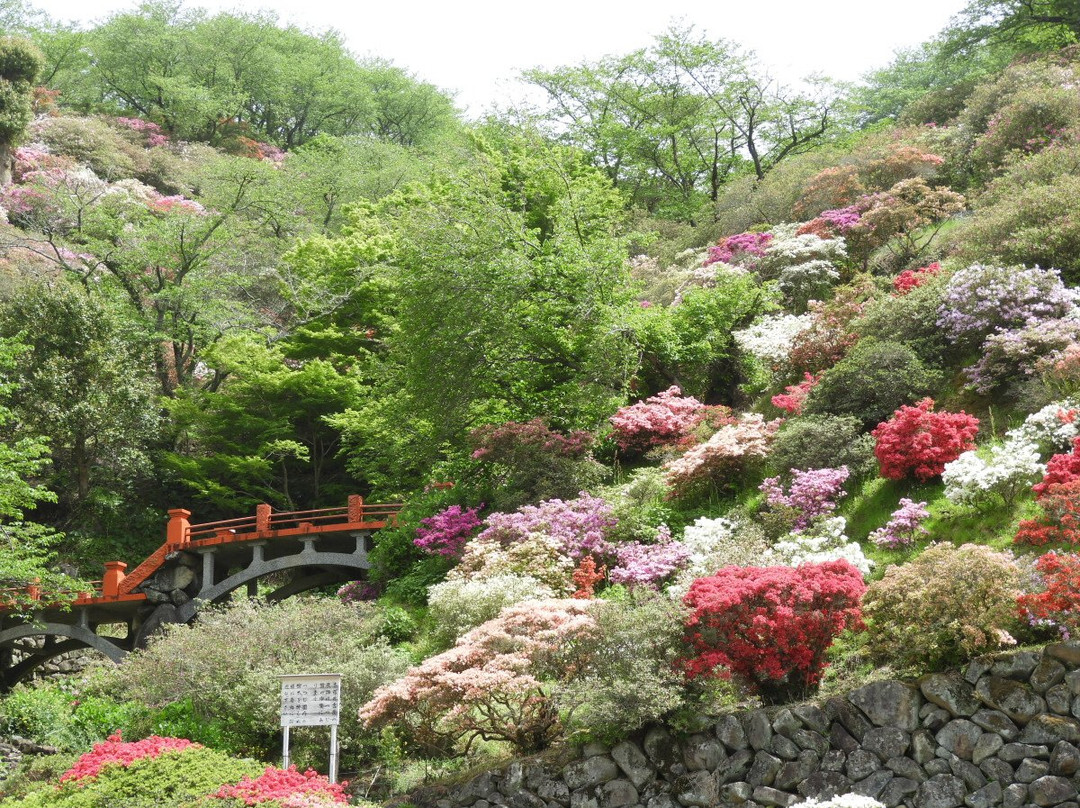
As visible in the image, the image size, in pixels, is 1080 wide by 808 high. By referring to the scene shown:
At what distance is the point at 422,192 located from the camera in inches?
1307

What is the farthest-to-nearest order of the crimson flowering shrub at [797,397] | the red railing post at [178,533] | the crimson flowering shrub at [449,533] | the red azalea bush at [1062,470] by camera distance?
the red railing post at [178,533] → the crimson flowering shrub at [449,533] → the crimson flowering shrub at [797,397] → the red azalea bush at [1062,470]

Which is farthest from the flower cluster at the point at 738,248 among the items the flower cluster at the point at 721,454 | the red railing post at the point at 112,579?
the red railing post at the point at 112,579

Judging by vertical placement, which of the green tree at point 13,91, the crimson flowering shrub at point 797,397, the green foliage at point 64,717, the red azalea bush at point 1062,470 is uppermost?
the green tree at point 13,91

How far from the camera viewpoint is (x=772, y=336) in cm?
2078

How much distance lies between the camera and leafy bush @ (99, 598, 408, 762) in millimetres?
13578

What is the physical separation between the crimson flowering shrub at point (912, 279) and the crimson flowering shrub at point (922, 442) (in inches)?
200

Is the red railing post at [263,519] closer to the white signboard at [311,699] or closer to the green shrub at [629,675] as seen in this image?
the white signboard at [311,699]

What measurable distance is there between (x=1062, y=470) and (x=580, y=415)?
35.6 ft

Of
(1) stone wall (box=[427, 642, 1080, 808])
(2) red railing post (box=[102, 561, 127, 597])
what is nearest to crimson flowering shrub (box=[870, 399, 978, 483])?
(1) stone wall (box=[427, 642, 1080, 808])

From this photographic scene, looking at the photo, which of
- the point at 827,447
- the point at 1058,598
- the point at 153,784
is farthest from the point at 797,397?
the point at 153,784

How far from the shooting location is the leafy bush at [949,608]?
31.1 ft

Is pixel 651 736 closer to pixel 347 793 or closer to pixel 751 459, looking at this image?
pixel 347 793

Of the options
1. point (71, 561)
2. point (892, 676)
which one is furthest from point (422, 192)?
point (892, 676)

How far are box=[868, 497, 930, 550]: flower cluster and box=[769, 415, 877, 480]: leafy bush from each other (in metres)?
1.90
